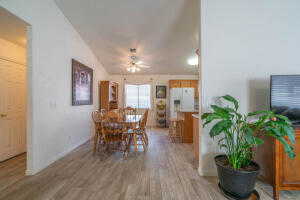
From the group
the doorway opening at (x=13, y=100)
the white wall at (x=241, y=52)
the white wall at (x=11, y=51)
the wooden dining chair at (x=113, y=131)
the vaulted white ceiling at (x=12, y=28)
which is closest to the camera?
the vaulted white ceiling at (x=12, y=28)

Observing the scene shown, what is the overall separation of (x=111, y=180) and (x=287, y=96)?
2.76 meters

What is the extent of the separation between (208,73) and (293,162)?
1.54 metres

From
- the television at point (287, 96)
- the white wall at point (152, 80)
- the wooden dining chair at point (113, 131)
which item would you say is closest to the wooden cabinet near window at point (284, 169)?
the television at point (287, 96)

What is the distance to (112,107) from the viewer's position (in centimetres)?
564

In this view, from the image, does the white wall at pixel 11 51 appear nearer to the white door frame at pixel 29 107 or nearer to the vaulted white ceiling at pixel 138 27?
the white door frame at pixel 29 107

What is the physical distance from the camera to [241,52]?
7.51ft

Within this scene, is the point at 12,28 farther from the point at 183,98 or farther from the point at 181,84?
the point at 181,84

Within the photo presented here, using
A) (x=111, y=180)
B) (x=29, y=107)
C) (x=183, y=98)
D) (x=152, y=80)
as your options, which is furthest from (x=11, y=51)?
(x=183, y=98)

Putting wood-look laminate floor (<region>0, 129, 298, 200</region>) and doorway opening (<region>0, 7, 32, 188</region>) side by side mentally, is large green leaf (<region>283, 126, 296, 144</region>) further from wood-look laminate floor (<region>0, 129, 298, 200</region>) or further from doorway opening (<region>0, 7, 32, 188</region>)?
doorway opening (<region>0, 7, 32, 188</region>)

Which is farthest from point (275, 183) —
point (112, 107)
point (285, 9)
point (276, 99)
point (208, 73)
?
point (112, 107)

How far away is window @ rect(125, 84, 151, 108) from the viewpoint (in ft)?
21.6

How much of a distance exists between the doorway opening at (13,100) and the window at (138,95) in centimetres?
388

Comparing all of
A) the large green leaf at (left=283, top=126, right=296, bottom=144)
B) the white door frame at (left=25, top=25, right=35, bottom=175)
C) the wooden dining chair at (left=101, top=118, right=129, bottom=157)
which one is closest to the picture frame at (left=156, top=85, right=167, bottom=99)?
the wooden dining chair at (left=101, top=118, right=129, bottom=157)

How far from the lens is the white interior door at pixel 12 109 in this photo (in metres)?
2.79
